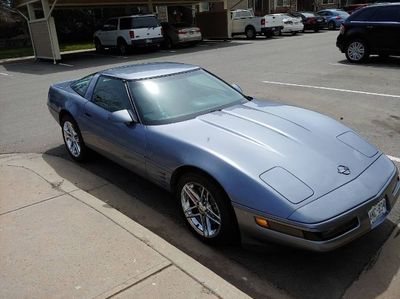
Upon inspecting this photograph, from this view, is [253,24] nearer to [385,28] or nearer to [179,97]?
[385,28]

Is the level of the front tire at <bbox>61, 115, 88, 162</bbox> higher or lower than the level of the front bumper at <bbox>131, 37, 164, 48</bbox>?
higher

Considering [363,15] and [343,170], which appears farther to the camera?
[363,15]

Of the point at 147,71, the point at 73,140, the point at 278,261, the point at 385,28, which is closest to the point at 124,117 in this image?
the point at 147,71

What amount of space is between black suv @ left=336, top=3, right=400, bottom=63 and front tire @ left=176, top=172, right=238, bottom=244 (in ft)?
33.1

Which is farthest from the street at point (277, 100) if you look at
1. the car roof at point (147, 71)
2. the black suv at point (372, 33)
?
the car roof at point (147, 71)

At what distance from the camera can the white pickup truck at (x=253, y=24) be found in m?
24.4

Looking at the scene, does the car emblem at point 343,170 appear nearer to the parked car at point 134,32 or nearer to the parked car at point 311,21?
the parked car at point 134,32

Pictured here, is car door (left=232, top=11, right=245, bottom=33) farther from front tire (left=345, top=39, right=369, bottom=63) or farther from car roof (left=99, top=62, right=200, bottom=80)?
car roof (left=99, top=62, right=200, bottom=80)

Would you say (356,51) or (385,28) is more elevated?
(385,28)

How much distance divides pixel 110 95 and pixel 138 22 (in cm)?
1604

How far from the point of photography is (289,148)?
3385mm

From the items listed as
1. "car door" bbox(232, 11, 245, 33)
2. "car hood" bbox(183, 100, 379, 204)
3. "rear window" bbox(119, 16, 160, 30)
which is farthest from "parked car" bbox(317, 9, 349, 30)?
"car hood" bbox(183, 100, 379, 204)

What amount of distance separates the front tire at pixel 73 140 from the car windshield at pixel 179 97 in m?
1.33

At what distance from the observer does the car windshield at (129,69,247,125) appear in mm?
4078
